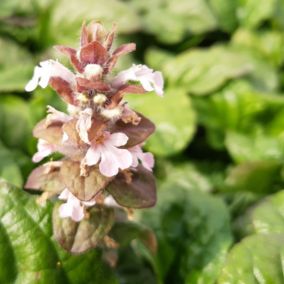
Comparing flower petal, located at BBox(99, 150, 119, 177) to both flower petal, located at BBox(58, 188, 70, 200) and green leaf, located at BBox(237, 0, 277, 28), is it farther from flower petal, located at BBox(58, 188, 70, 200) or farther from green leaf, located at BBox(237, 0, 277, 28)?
green leaf, located at BBox(237, 0, 277, 28)

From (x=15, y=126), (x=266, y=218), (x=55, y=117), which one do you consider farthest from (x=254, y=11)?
(x=55, y=117)

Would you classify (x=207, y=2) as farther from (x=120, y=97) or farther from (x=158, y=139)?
(x=120, y=97)

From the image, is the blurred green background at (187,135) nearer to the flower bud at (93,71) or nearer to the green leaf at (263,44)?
the green leaf at (263,44)

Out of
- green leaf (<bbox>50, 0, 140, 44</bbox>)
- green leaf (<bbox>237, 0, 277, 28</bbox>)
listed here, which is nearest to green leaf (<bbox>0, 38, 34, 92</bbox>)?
green leaf (<bbox>50, 0, 140, 44</bbox>)

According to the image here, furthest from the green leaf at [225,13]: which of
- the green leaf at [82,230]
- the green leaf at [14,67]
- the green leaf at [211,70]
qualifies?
the green leaf at [82,230]

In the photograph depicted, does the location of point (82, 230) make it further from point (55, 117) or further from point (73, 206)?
point (55, 117)
